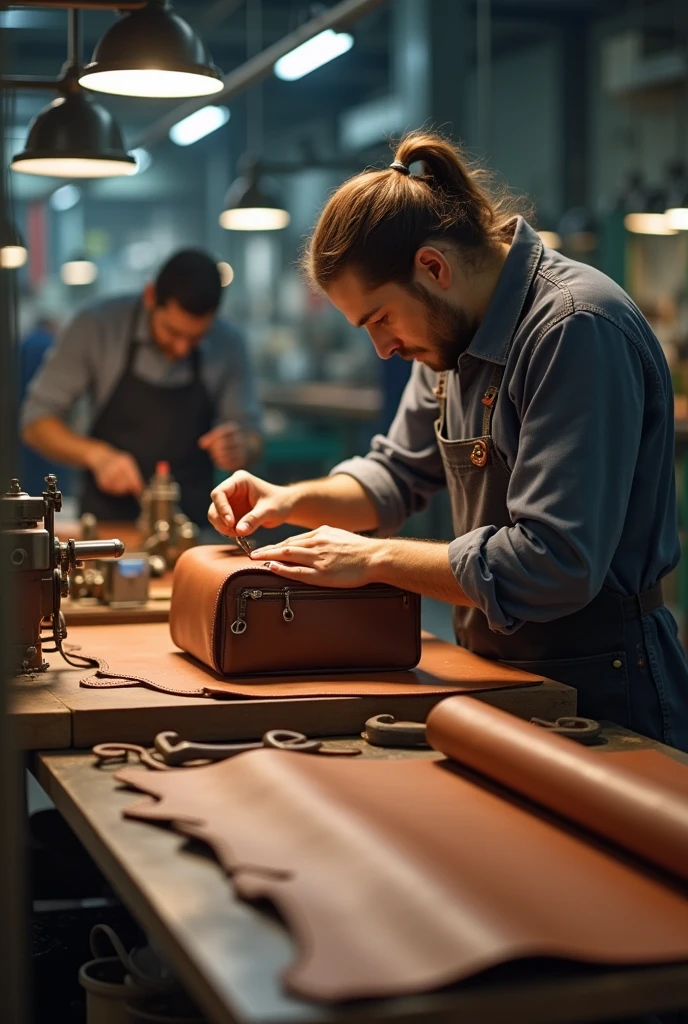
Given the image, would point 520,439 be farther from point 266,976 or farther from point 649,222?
point 649,222

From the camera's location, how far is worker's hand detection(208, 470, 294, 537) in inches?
104

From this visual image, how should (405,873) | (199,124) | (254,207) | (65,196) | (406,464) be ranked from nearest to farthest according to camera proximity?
(405,873) < (406,464) < (254,207) < (199,124) < (65,196)

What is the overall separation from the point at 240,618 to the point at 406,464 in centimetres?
A: 83

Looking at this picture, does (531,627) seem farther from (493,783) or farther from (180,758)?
(180,758)

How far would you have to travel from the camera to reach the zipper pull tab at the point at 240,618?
2.21m

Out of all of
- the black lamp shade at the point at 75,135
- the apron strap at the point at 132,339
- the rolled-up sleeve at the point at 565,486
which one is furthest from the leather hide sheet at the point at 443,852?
the apron strap at the point at 132,339

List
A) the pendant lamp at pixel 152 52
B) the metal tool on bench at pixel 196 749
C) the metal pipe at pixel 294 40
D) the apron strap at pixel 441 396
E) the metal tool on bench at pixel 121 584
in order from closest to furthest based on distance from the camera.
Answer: the metal tool on bench at pixel 196 749
the apron strap at pixel 441 396
the pendant lamp at pixel 152 52
the metal tool on bench at pixel 121 584
the metal pipe at pixel 294 40

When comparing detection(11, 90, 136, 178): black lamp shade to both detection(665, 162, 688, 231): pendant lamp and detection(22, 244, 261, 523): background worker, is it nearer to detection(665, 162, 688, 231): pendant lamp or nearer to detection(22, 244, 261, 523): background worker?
detection(22, 244, 261, 523): background worker

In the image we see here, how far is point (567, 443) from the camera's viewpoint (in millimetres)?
2145

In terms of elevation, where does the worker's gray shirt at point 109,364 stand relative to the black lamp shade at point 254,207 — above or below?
below

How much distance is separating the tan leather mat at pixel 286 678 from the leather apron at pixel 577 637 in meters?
0.07

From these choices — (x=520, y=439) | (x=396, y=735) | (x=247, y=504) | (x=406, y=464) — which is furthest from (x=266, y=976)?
(x=406, y=464)

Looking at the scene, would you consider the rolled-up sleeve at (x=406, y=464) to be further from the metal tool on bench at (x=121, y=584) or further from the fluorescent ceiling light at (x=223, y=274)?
the fluorescent ceiling light at (x=223, y=274)

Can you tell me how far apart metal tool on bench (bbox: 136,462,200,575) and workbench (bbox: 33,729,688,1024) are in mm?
2048
